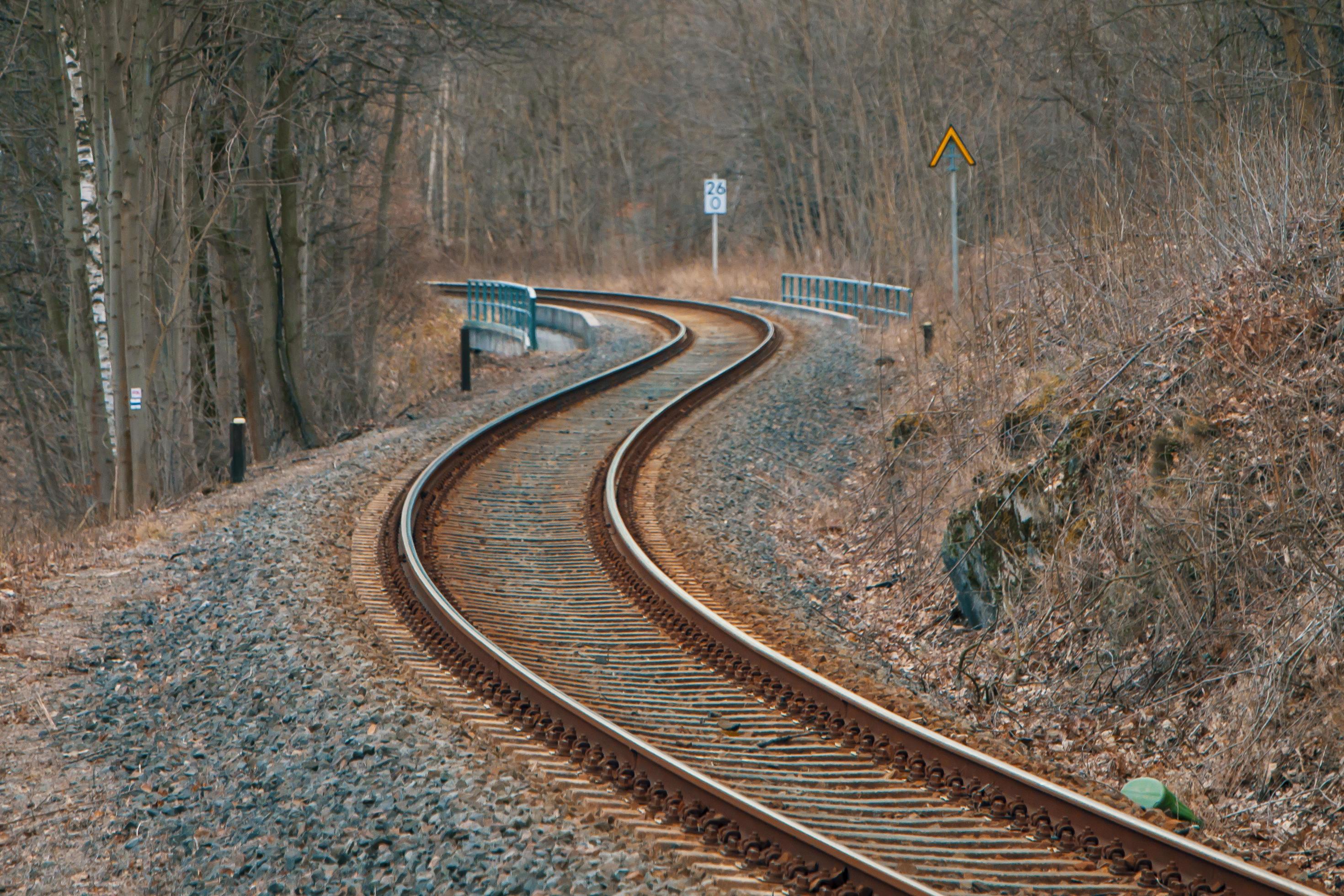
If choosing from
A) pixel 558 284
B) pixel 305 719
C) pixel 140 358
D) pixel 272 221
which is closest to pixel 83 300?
pixel 140 358

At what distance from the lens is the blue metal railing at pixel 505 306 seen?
1046 inches

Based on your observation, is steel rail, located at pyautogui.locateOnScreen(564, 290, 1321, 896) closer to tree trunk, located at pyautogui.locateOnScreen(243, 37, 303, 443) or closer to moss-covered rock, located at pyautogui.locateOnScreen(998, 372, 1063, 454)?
moss-covered rock, located at pyautogui.locateOnScreen(998, 372, 1063, 454)

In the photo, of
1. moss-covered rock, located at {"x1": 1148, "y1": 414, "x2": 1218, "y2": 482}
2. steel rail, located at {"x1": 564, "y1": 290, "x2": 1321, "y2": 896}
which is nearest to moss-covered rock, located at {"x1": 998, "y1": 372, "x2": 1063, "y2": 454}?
moss-covered rock, located at {"x1": 1148, "y1": 414, "x2": 1218, "y2": 482}

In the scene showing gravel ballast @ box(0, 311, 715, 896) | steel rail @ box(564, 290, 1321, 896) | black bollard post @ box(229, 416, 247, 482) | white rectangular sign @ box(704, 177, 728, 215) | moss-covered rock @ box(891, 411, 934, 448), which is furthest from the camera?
white rectangular sign @ box(704, 177, 728, 215)

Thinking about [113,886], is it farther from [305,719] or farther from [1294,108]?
[1294,108]

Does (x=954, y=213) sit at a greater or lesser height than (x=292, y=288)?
greater

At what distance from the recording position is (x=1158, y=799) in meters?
5.53

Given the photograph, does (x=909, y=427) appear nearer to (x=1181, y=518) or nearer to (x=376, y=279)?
(x=1181, y=518)

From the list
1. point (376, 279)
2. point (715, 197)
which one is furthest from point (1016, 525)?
point (715, 197)

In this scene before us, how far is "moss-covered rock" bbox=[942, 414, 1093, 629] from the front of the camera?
7.84 metres

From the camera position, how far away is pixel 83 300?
1658cm

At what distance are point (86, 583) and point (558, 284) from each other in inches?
1307

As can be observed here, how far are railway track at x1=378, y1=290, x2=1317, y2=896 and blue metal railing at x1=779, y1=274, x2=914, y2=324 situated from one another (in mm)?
11578

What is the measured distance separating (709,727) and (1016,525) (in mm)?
2701
